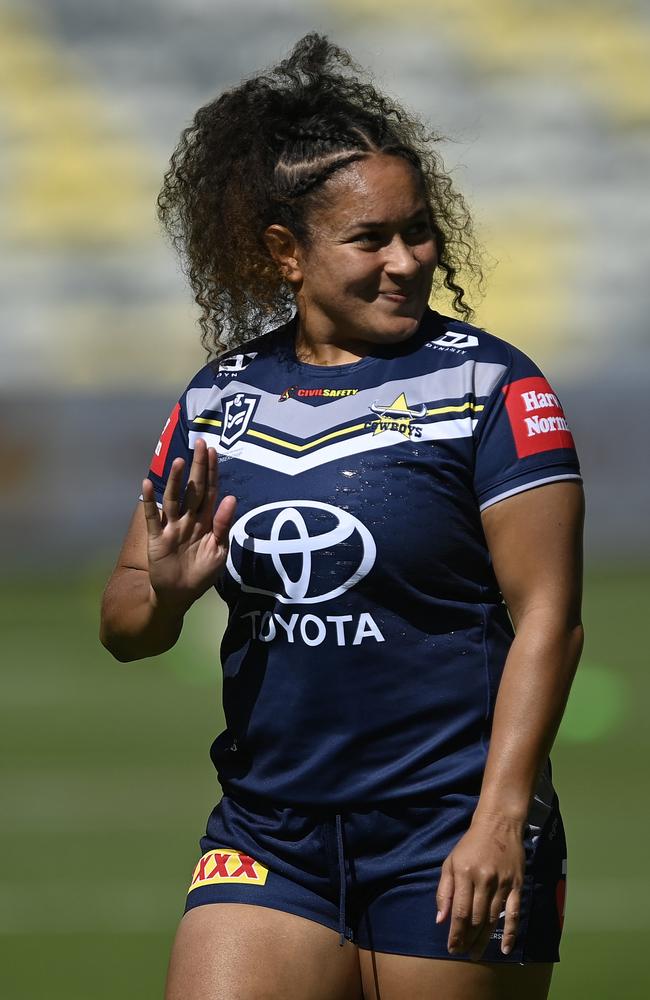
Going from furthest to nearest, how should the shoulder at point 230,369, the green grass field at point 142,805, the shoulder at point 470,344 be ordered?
1. the green grass field at point 142,805
2. the shoulder at point 230,369
3. the shoulder at point 470,344

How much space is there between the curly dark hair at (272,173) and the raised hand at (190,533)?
510mm

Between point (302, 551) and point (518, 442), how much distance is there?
40 centimetres

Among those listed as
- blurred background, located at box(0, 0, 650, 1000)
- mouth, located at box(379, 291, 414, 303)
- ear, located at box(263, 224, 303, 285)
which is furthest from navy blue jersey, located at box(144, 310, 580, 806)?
blurred background, located at box(0, 0, 650, 1000)

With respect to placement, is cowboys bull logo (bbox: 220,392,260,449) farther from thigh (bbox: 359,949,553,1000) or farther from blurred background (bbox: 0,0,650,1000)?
blurred background (bbox: 0,0,650,1000)

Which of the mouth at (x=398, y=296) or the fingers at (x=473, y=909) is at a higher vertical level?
the mouth at (x=398, y=296)

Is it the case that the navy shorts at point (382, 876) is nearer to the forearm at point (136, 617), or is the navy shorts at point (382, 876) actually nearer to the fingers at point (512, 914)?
the fingers at point (512, 914)

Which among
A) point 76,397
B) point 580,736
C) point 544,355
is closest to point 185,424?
point 580,736

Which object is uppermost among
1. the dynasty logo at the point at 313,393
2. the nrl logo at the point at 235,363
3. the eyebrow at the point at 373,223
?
the eyebrow at the point at 373,223

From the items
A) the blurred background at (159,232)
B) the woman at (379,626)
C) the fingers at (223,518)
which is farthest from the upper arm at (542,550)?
the blurred background at (159,232)

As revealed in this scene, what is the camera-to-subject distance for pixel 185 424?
2777 millimetres

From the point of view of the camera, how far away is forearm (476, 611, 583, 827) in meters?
2.33

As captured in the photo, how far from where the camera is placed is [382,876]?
2469mm

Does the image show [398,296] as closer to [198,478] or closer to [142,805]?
[198,478]

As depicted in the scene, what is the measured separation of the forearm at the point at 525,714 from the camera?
2332 millimetres
